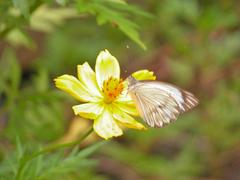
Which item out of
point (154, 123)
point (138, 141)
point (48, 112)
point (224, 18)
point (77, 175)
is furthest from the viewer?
point (138, 141)

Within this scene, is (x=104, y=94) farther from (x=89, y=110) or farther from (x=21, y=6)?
(x=21, y=6)

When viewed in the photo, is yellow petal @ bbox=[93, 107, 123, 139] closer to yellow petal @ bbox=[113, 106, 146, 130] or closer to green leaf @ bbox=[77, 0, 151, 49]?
yellow petal @ bbox=[113, 106, 146, 130]

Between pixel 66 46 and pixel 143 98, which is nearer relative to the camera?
pixel 143 98

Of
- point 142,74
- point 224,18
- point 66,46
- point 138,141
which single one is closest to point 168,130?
point 138,141

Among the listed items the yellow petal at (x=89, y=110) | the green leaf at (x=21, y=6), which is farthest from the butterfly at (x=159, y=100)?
the green leaf at (x=21, y=6)

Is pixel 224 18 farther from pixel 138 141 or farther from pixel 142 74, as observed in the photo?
pixel 142 74

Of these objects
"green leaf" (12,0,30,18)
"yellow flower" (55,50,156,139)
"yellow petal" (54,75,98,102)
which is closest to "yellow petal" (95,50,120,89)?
"yellow flower" (55,50,156,139)
